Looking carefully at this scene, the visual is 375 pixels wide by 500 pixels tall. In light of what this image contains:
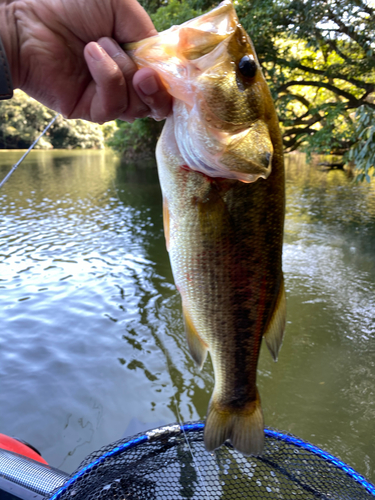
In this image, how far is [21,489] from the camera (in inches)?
76.6

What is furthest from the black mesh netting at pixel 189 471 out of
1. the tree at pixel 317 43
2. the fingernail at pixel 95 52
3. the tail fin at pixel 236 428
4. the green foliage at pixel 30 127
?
the green foliage at pixel 30 127

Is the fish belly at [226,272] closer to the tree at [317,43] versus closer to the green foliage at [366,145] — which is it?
the green foliage at [366,145]

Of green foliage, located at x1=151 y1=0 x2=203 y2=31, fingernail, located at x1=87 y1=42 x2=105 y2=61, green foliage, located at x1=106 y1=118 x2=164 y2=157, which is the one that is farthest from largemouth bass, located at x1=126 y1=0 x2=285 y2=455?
green foliage, located at x1=106 y1=118 x2=164 y2=157

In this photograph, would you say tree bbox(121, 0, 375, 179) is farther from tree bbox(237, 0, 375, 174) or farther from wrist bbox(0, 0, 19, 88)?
wrist bbox(0, 0, 19, 88)

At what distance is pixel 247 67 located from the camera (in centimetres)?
142

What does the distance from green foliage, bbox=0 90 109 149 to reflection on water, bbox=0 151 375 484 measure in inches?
1698

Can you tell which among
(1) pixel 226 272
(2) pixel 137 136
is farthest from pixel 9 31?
(2) pixel 137 136

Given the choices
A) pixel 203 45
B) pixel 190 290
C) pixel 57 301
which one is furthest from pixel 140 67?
pixel 57 301

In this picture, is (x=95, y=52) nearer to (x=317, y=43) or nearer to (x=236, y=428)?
(x=236, y=428)

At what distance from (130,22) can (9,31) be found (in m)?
0.61

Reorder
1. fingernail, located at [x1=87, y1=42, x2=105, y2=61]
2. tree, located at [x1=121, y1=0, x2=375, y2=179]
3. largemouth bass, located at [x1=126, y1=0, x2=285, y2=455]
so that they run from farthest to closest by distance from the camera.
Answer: tree, located at [x1=121, y1=0, x2=375, y2=179] → fingernail, located at [x1=87, y1=42, x2=105, y2=61] → largemouth bass, located at [x1=126, y1=0, x2=285, y2=455]

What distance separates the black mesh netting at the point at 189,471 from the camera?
6.75 feet

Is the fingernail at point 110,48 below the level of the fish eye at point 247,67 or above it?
above

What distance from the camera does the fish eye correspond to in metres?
1.42
